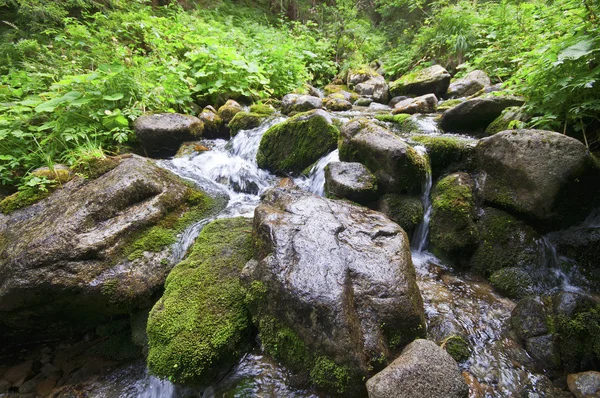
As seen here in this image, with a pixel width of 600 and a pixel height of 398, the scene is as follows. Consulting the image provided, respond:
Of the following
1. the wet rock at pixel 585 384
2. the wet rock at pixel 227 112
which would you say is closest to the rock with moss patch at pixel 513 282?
the wet rock at pixel 585 384

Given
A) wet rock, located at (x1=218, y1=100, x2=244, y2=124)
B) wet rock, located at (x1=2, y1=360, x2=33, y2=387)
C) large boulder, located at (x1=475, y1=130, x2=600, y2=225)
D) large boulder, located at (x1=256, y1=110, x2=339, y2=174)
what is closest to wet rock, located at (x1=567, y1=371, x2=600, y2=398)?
large boulder, located at (x1=475, y1=130, x2=600, y2=225)

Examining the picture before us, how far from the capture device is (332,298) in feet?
6.58

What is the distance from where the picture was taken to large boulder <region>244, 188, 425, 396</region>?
1.89m

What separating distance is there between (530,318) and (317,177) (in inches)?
124

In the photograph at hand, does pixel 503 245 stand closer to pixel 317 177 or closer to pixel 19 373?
pixel 317 177

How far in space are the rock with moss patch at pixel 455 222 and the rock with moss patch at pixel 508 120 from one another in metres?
1.09

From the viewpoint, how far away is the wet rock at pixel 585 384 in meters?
1.91

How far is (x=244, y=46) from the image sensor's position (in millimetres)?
9289

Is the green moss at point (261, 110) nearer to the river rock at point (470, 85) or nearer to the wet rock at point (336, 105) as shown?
the wet rock at point (336, 105)

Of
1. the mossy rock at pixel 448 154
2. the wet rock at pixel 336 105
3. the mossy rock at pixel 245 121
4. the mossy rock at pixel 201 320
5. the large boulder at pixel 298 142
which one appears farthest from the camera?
the wet rock at pixel 336 105

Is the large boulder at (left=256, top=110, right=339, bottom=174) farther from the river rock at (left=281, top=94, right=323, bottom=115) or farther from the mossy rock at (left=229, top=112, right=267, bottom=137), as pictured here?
the river rock at (left=281, top=94, right=323, bottom=115)

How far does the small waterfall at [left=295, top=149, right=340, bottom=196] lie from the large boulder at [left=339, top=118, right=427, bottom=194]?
612 mm

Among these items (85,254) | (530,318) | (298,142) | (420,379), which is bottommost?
(530,318)

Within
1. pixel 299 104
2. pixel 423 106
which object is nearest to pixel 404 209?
pixel 423 106
